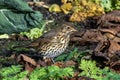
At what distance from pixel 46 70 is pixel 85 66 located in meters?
0.64

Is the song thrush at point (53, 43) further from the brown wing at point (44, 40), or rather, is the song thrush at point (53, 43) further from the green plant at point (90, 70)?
the green plant at point (90, 70)

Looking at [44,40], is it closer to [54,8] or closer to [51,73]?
[51,73]

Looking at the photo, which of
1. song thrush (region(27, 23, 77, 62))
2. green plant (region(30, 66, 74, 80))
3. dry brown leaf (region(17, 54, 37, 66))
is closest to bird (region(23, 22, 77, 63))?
song thrush (region(27, 23, 77, 62))

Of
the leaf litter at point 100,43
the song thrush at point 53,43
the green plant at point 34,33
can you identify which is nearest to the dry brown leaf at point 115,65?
the leaf litter at point 100,43

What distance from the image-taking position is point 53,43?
822 cm

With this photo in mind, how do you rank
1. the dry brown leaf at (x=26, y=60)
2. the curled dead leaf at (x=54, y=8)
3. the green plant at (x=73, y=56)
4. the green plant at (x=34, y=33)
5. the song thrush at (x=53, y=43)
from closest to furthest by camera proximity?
the dry brown leaf at (x=26, y=60) < the green plant at (x=73, y=56) < the song thrush at (x=53, y=43) < the green plant at (x=34, y=33) < the curled dead leaf at (x=54, y=8)

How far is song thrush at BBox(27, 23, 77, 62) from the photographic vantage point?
26.7 ft

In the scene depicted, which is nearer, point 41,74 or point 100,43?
point 41,74

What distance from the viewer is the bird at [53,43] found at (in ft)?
26.7

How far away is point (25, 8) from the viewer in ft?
34.3

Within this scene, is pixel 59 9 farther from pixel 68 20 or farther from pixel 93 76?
pixel 93 76

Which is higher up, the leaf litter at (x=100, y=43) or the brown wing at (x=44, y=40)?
the brown wing at (x=44, y=40)

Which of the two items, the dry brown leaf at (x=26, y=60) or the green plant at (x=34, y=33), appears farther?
the green plant at (x=34, y=33)

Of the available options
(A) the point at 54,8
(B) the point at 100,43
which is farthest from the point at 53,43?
(A) the point at 54,8
